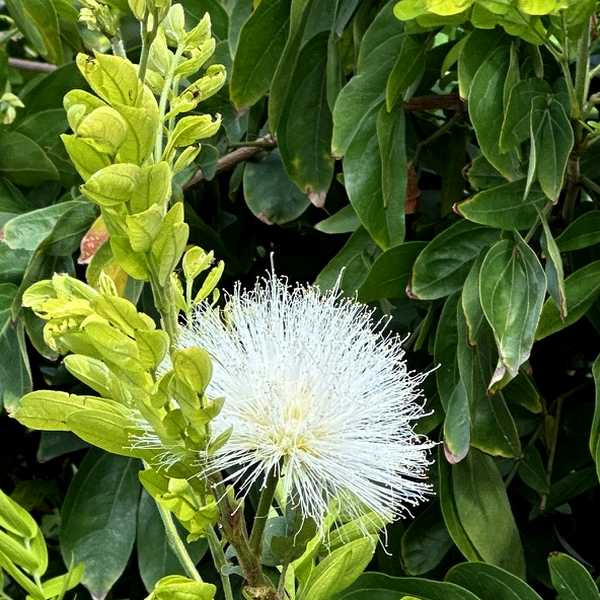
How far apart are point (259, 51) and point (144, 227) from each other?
1.25 feet

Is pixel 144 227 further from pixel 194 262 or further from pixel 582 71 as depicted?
pixel 582 71

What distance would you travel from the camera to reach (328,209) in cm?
84

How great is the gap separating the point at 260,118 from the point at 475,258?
0.90 ft

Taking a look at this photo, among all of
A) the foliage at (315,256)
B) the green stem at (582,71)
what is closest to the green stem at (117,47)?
the foliage at (315,256)

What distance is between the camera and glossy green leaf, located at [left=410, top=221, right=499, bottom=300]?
65 cm

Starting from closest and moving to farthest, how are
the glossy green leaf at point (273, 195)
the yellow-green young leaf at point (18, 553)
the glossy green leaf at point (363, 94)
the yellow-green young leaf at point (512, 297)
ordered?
the yellow-green young leaf at point (18, 553) → the yellow-green young leaf at point (512, 297) → the glossy green leaf at point (363, 94) → the glossy green leaf at point (273, 195)

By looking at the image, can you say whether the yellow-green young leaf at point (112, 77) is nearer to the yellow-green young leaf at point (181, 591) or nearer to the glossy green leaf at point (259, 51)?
the yellow-green young leaf at point (181, 591)

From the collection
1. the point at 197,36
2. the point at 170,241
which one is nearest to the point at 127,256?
the point at 170,241

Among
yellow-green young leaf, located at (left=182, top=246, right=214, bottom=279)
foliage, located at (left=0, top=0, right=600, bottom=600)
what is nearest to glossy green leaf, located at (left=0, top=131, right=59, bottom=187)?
foliage, located at (left=0, top=0, right=600, bottom=600)

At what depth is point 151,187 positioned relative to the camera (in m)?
0.34

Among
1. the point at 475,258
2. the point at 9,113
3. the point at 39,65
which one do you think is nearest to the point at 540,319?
the point at 475,258

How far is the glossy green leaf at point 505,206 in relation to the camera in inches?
24.5

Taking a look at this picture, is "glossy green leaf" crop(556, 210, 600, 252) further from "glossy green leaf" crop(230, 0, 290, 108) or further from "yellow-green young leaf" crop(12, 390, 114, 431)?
"yellow-green young leaf" crop(12, 390, 114, 431)

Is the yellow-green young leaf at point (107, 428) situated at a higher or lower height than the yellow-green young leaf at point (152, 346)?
lower
